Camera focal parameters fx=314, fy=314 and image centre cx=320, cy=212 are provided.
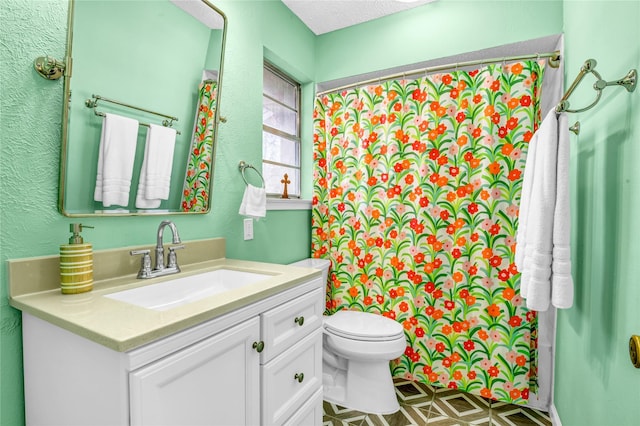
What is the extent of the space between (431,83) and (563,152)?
3.11 ft

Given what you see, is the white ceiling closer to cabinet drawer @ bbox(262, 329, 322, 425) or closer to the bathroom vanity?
the bathroom vanity

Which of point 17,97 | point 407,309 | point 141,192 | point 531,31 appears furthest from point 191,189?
point 531,31

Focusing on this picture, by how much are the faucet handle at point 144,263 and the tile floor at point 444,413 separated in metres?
1.23

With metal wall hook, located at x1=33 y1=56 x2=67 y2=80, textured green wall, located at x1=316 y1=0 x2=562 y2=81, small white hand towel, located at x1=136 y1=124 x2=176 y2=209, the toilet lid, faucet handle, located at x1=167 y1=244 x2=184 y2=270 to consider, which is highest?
textured green wall, located at x1=316 y1=0 x2=562 y2=81

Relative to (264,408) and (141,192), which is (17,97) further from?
(264,408)

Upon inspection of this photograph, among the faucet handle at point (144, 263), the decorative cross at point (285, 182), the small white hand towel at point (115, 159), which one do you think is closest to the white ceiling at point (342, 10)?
the decorative cross at point (285, 182)

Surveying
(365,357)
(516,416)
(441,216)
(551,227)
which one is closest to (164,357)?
(365,357)

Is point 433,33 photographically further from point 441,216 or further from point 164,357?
point 164,357

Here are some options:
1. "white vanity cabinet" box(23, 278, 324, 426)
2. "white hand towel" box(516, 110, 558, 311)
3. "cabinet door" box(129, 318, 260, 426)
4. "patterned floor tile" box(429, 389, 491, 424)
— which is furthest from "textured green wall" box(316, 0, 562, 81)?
"patterned floor tile" box(429, 389, 491, 424)

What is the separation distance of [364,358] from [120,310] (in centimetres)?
127

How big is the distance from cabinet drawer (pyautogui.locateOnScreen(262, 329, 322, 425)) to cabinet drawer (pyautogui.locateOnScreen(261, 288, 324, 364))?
0.03 m

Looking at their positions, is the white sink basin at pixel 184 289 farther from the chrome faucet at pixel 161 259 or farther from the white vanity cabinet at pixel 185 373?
the white vanity cabinet at pixel 185 373

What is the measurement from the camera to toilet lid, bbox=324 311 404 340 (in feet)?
5.58

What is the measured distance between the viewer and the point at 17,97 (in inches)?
36.3
